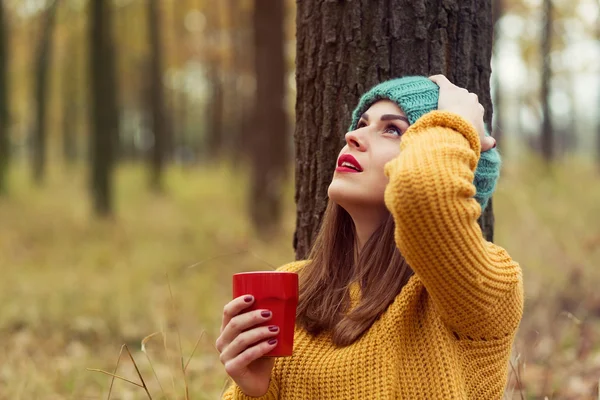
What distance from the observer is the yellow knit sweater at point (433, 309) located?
4.95 ft

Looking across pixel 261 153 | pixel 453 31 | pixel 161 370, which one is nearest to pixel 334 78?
pixel 453 31

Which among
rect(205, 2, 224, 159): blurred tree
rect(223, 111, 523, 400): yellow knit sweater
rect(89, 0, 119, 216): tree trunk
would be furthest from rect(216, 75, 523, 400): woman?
rect(205, 2, 224, 159): blurred tree

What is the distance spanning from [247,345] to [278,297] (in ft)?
0.48

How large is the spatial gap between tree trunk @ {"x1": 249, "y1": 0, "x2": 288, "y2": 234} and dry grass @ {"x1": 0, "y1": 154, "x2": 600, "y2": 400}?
41 centimetres

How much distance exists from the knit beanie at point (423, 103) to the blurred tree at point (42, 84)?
1285 centimetres

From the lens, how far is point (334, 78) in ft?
8.04

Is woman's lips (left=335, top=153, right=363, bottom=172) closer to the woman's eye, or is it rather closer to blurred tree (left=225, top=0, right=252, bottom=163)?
the woman's eye

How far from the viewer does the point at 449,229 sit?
151 cm

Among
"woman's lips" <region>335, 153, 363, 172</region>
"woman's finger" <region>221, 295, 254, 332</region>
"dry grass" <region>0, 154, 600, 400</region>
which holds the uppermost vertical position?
"woman's lips" <region>335, 153, 363, 172</region>

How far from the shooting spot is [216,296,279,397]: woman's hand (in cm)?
157

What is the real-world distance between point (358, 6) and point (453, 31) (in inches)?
13.7

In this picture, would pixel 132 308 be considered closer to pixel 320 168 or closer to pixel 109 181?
pixel 320 168

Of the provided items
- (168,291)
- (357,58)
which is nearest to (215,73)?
(168,291)

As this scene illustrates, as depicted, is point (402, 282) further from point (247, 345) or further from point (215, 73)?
point (215, 73)
